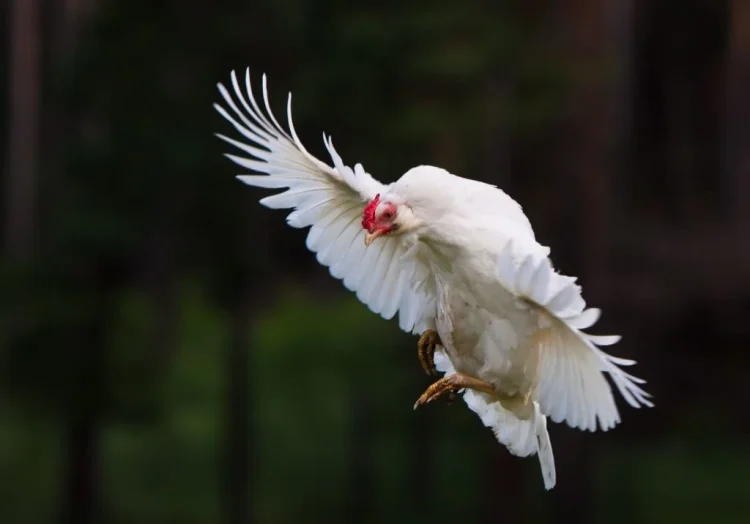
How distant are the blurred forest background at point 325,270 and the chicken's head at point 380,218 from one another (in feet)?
12.2

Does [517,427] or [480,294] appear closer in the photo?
[480,294]

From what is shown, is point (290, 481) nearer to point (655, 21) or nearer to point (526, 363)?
point (655, 21)

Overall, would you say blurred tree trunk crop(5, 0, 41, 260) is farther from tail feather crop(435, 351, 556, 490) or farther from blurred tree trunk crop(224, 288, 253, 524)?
tail feather crop(435, 351, 556, 490)

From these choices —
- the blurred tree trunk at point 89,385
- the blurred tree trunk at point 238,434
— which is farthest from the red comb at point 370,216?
the blurred tree trunk at point 238,434

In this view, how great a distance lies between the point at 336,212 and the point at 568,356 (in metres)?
0.71

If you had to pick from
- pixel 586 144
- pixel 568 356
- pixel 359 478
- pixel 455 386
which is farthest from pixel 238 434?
pixel 568 356

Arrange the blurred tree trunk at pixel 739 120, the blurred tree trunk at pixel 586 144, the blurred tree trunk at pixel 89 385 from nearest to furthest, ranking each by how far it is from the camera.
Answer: the blurred tree trunk at pixel 586 144 → the blurred tree trunk at pixel 89 385 → the blurred tree trunk at pixel 739 120

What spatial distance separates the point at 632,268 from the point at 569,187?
743 millimetres

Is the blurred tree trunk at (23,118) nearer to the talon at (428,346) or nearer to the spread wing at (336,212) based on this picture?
the spread wing at (336,212)

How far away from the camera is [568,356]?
2.49 meters

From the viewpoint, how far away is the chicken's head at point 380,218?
2432 millimetres

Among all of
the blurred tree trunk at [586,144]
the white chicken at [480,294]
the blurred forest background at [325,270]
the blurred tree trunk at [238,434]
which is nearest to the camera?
the white chicken at [480,294]

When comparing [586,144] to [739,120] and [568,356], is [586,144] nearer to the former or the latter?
[739,120]

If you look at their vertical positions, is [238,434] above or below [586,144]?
below
